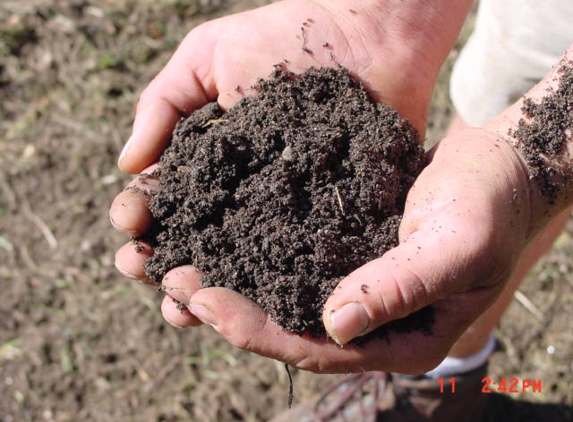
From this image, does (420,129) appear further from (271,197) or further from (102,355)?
(102,355)

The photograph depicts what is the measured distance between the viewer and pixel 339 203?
6.23ft

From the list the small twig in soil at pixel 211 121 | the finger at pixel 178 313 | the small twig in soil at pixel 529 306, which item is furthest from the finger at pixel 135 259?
the small twig in soil at pixel 529 306

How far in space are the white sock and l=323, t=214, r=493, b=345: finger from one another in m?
1.27

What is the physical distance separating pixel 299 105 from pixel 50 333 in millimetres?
1948

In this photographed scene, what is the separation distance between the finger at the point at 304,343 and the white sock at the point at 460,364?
1038mm

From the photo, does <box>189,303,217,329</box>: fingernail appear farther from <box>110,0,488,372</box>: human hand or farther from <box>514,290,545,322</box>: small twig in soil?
<box>514,290,545,322</box>: small twig in soil

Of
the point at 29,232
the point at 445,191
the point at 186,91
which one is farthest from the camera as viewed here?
the point at 29,232

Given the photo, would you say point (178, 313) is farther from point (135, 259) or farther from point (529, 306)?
point (529, 306)

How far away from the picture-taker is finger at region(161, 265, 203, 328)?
5.99 ft

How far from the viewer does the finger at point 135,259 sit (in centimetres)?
194

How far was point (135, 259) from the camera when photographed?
1943 millimetres

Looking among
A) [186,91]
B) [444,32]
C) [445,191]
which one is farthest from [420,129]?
[186,91]

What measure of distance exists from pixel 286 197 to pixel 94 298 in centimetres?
184
